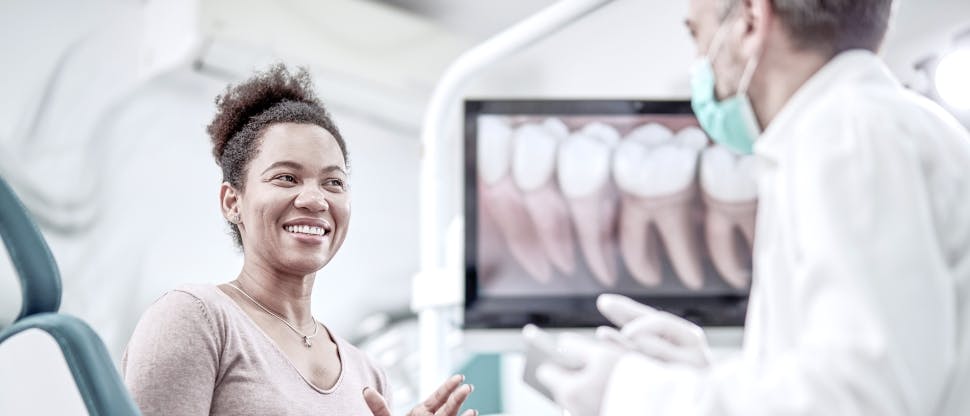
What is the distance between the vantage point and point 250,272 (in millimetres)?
1539

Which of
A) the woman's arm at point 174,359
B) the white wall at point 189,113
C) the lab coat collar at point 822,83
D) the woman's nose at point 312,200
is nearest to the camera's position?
the lab coat collar at point 822,83

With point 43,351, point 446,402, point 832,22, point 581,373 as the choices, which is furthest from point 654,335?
point 43,351

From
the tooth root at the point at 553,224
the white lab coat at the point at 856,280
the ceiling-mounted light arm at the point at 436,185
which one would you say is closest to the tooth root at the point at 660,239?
the tooth root at the point at 553,224

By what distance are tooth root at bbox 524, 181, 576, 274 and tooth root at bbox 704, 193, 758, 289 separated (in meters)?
0.35

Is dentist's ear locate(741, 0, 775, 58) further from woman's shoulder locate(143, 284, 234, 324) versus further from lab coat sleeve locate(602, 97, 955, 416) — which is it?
woman's shoulder locate(143, 284, 234, 324)

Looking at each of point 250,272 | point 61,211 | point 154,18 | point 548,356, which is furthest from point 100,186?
point 548,356

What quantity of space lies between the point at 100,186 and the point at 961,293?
3.13 meters

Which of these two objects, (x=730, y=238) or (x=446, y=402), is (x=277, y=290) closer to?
(x=446, y=402)

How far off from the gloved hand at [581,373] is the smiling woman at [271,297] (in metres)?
0.50

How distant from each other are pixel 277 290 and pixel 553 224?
2.92 feet

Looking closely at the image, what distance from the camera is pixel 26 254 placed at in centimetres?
83

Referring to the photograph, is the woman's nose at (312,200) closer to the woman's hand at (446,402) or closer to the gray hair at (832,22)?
the woman's hand at (446,402)

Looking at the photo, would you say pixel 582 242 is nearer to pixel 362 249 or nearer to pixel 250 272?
pixel 250 272

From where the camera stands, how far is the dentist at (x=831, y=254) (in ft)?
2.56
